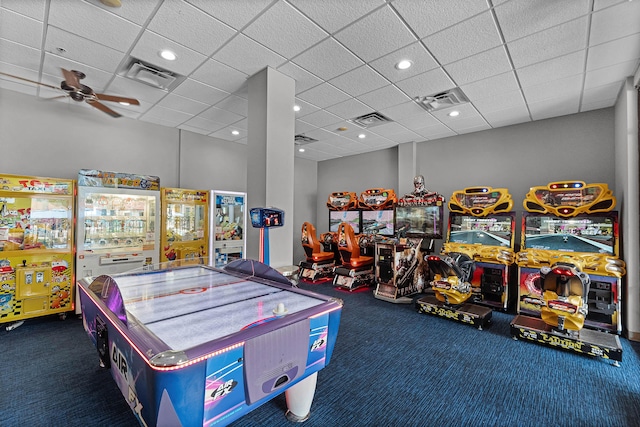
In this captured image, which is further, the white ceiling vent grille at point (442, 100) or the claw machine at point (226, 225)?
the claw machine at point (226, 225)

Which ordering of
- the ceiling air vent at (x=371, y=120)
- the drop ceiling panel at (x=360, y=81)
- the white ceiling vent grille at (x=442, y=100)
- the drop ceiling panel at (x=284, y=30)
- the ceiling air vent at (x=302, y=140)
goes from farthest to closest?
the ceiling air vent at (x=302, y=140)
the ceiling air vent at (x=371, y=120)
the white ceiling vent grille at (x=442, y=100)
the drop ceiling panel at (x=360, y=81)
the drop ceiling panel at (x=284, y=30)

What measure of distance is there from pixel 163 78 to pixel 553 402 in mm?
4859

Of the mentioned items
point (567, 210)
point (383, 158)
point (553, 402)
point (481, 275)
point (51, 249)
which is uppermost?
point (383, 158)

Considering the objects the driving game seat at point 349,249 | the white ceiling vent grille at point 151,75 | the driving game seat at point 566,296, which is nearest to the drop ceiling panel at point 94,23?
the white ceiling vent grille at point 151,75

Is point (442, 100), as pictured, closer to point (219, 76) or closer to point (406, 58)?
point (406, 58)

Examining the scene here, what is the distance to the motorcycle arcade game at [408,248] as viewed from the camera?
455cm

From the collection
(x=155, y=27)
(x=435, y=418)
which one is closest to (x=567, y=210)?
(x=435, y=418)

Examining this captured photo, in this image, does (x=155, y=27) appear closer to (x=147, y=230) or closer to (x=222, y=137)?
(x=147, y=230)

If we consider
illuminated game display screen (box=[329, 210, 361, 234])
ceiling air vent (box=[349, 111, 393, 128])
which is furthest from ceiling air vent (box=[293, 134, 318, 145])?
illuminated game display screen (box=[329, 210, 361, 234])

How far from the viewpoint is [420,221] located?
17.1ft

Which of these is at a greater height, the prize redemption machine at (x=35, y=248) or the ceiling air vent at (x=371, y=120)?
the ceiling air vent at (x=371, y=120)

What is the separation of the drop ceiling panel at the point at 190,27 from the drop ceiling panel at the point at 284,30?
26 centimetres

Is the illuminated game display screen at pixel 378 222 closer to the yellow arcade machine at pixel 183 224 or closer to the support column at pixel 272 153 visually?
the support column at pixel 272 153

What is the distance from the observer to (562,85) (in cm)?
356
